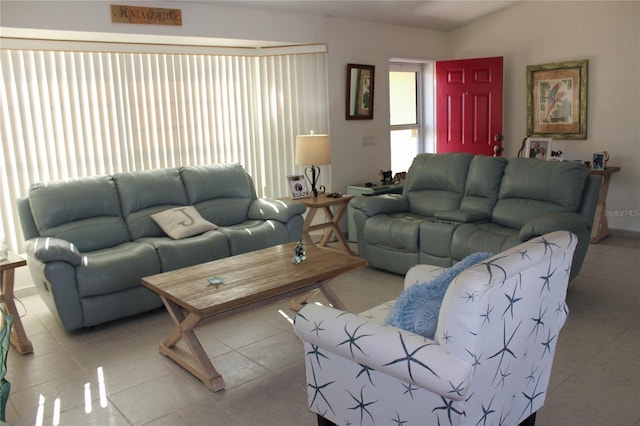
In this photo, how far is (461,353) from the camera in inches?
68.6

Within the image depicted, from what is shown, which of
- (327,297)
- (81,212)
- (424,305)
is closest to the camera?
(424,305)

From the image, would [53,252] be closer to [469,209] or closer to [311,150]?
[311,150]

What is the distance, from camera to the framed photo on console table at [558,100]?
563 cm

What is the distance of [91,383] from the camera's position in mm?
2982

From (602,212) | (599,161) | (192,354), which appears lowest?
(192,354)

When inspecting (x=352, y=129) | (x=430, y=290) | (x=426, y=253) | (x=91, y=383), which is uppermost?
(x=352, y=129)

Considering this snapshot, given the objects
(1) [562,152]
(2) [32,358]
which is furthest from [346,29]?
(2) [32,358]

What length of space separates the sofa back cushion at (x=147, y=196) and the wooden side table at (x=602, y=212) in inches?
155

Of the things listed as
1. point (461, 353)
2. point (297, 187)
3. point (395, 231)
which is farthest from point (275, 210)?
point (461, 353)

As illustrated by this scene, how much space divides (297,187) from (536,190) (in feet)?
7.19

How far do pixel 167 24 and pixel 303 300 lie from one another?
2572mm

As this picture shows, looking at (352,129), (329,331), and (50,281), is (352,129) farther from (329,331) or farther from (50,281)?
(329,331)

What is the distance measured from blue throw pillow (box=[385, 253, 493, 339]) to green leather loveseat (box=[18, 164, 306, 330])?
2.36m

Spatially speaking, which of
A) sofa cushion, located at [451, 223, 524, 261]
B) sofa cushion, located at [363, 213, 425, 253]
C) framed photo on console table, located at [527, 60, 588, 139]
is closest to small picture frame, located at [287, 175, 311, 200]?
sofa cushion, located at [363, 213, 425, 253]
